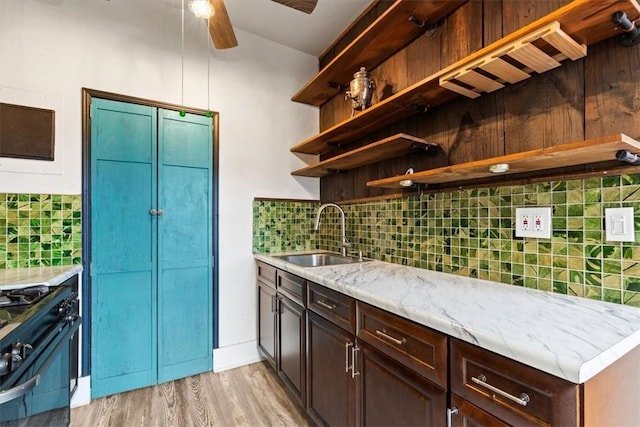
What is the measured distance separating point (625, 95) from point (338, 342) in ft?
4.79

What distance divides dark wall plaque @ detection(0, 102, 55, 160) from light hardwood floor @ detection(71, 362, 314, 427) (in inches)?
63.8

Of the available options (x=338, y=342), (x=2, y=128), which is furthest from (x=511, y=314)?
(x=2, y=128)

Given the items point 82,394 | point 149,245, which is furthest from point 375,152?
point 82,394

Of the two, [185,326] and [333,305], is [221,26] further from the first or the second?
[185,326]

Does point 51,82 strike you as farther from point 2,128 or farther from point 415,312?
point 415,312

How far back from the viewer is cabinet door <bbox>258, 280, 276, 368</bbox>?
7.07 ft

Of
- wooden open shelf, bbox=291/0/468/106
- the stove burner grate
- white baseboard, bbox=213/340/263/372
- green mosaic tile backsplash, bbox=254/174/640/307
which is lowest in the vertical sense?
white baseboard, bbox=213/340/263/372

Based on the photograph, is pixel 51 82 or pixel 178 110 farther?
pixel 178 110

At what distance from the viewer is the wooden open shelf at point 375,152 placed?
1587 mm

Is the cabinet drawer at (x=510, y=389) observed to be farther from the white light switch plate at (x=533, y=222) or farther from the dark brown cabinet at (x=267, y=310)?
the dark brown cabinet at (x=267, y=310)

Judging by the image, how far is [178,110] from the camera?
2.25 m

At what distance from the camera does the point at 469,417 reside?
0.83 meters

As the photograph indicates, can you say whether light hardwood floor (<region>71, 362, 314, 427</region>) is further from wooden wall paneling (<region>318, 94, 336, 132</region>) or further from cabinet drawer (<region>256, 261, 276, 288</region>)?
wooden wall paneling (<region>318, 94, 336, 132</region>)

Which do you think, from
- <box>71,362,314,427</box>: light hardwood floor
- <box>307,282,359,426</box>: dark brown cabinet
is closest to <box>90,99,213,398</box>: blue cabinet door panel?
<box>71,362,314,427</box>: light hardwood floor
